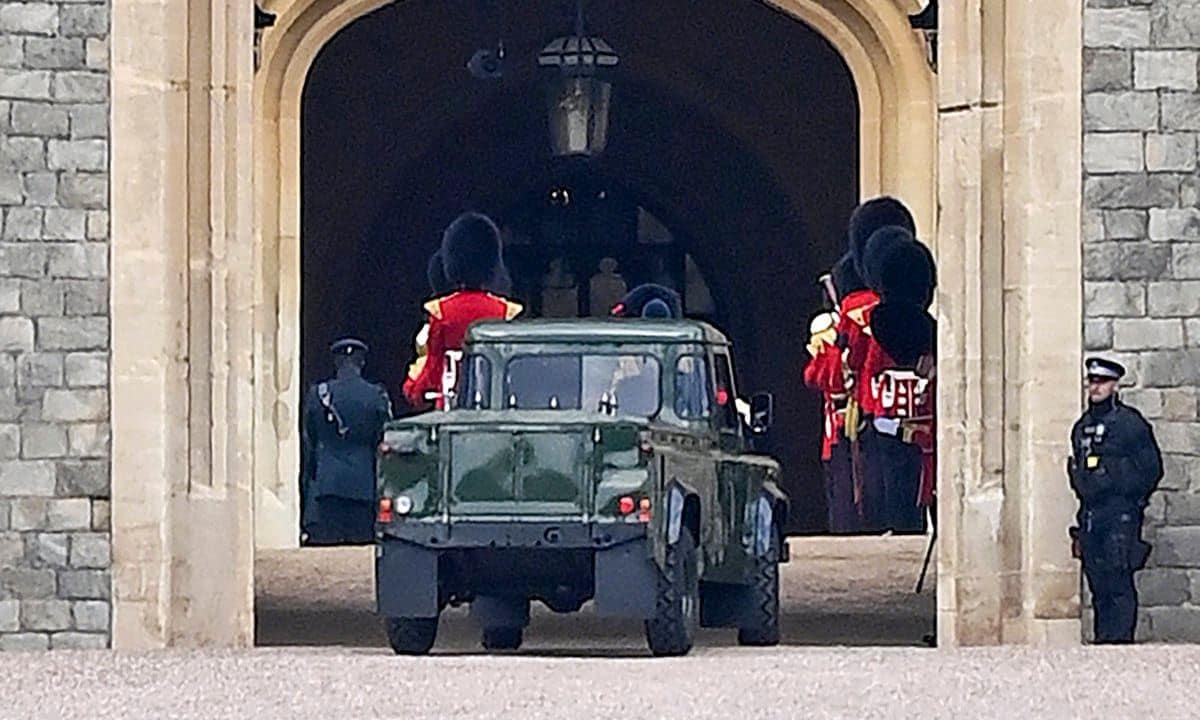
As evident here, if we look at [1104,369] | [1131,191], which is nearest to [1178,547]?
[1104,369]

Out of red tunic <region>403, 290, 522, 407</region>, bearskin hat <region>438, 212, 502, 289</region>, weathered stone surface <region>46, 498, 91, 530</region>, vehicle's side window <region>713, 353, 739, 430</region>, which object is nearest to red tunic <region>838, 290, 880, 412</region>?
bearskin hat <region>438, 212, 502, 289</region>

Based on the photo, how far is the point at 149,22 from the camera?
561 inches

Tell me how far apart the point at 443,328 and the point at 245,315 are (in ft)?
4.58

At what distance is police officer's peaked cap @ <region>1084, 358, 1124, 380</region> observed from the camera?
13.8 m

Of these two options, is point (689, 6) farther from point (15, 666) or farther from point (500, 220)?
point (15, 666)

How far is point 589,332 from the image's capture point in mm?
14406

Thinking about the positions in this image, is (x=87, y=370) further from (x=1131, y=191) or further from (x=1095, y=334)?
(x=1131, y=191)

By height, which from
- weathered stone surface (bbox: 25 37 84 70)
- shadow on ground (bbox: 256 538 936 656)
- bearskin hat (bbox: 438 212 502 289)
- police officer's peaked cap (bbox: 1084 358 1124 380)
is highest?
weathered stone surface (bbox: 25 37 84 70)

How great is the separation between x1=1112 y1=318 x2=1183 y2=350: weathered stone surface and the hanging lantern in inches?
157

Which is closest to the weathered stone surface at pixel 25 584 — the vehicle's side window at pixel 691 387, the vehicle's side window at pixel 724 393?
the vehicle's side window at pixel 691 387

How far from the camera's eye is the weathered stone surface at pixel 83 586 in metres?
14.1

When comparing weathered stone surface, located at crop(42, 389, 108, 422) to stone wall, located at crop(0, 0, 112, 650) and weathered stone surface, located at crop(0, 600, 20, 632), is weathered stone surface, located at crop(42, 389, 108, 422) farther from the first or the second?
weathered stone surface, located at crop(0, 600, 20, 632)

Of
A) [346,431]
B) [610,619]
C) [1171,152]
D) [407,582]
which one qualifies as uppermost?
[1171,152]

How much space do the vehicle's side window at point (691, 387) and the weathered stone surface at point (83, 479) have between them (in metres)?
2.26
